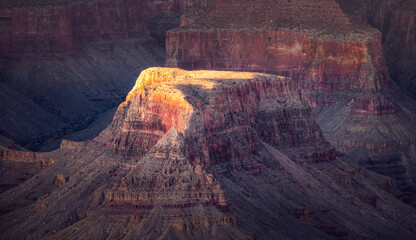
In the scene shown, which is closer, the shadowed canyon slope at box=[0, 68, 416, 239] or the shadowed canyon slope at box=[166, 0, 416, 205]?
the shadowed canyon slope at box=[0, 68, 416, 239]

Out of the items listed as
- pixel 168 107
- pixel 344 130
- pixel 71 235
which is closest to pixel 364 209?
pixel 168 107

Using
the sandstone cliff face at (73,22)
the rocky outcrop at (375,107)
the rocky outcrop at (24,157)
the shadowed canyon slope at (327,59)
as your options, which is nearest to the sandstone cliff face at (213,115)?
the rocky outcrop at (24,157)

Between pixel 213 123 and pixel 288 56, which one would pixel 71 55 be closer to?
A: pixel 288 56

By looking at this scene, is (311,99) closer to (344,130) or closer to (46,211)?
(344,130)

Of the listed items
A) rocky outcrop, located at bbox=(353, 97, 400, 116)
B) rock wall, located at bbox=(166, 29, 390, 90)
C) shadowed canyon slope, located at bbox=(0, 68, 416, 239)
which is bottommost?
rocky outcrop, located at bbox=(353, 97, 400, 116)

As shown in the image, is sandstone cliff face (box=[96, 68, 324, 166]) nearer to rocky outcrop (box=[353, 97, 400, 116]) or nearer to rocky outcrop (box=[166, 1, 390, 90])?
rocky outcrop (box=[353, 97, 400, 116])

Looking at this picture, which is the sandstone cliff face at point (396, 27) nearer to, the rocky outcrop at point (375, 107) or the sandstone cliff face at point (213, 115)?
the rocky outcrop at point (375, 107)

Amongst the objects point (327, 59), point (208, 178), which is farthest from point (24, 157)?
point (327, 59)

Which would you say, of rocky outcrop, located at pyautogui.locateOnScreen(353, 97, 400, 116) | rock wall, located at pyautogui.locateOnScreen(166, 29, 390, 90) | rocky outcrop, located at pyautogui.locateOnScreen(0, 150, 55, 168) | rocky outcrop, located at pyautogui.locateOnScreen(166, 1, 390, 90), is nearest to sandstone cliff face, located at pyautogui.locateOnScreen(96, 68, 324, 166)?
rocky outcrop, located at pyautogui.locateOnScreen(0, 150, 55, 168)
